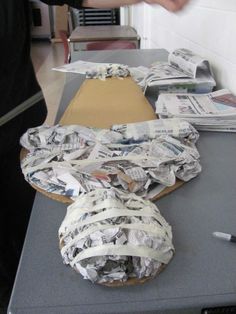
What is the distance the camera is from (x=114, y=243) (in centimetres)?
44

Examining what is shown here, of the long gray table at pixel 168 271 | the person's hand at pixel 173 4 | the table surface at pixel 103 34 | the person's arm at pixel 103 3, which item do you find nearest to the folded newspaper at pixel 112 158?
the long gray table at pixel 168 271

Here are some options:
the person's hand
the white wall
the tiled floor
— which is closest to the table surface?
the tiled floor

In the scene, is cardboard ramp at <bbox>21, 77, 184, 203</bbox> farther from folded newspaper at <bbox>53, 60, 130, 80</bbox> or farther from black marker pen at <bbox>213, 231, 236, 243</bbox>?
black marker pen at <bbox>213, 231, 236, 243</bbox>

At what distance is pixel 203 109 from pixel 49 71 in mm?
3620

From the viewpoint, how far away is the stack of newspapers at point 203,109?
906 mm

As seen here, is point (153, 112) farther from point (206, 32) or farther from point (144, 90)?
point (206, 32)

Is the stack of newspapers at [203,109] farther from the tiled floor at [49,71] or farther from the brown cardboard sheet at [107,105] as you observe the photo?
the tiled floor at [49,71]

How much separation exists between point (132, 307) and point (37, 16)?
690cm

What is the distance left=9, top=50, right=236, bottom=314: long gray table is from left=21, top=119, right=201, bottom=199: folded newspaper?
0.13 ft

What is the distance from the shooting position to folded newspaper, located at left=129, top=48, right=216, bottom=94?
1.12m

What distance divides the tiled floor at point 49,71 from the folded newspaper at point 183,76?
1.03 metres

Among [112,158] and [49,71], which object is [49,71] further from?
[112,158]

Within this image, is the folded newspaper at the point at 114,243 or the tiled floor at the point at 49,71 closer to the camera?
the folded newspaper at the point at 114,243

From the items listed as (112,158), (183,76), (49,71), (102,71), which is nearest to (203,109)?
(183,76)
